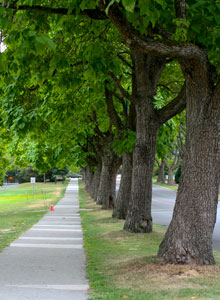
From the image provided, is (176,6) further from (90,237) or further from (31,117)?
(90,237)

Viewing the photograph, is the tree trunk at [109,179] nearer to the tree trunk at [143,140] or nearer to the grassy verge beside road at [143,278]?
the tree trunk at [143,140]

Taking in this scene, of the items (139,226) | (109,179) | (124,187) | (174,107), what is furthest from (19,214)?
(174,107)

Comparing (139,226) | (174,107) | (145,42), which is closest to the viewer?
(145,42)

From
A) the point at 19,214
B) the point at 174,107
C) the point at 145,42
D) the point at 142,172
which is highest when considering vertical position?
the point at 145,42

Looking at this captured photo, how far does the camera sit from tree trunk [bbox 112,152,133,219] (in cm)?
1562

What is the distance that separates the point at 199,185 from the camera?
24.3 feet

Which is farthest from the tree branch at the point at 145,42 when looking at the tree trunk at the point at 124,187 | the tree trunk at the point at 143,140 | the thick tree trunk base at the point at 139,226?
the tree trunk at the point at 124,187

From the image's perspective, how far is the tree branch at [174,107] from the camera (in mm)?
10936

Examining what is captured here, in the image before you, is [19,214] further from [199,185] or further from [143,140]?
[199,185]

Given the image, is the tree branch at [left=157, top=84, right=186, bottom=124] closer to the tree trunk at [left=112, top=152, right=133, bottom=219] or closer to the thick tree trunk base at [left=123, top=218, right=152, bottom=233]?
the thick tree trunk base at [left=123, top=218, right=152, bottom=233]

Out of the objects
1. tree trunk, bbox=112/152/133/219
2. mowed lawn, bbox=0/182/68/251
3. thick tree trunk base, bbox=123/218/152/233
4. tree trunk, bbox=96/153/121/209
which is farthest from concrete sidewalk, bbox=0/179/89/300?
tree trunk, bbox=96/153/121/209

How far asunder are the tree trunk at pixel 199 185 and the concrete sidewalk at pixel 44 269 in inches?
72.0

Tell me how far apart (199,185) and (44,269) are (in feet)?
10.9

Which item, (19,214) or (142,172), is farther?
(19,214)
